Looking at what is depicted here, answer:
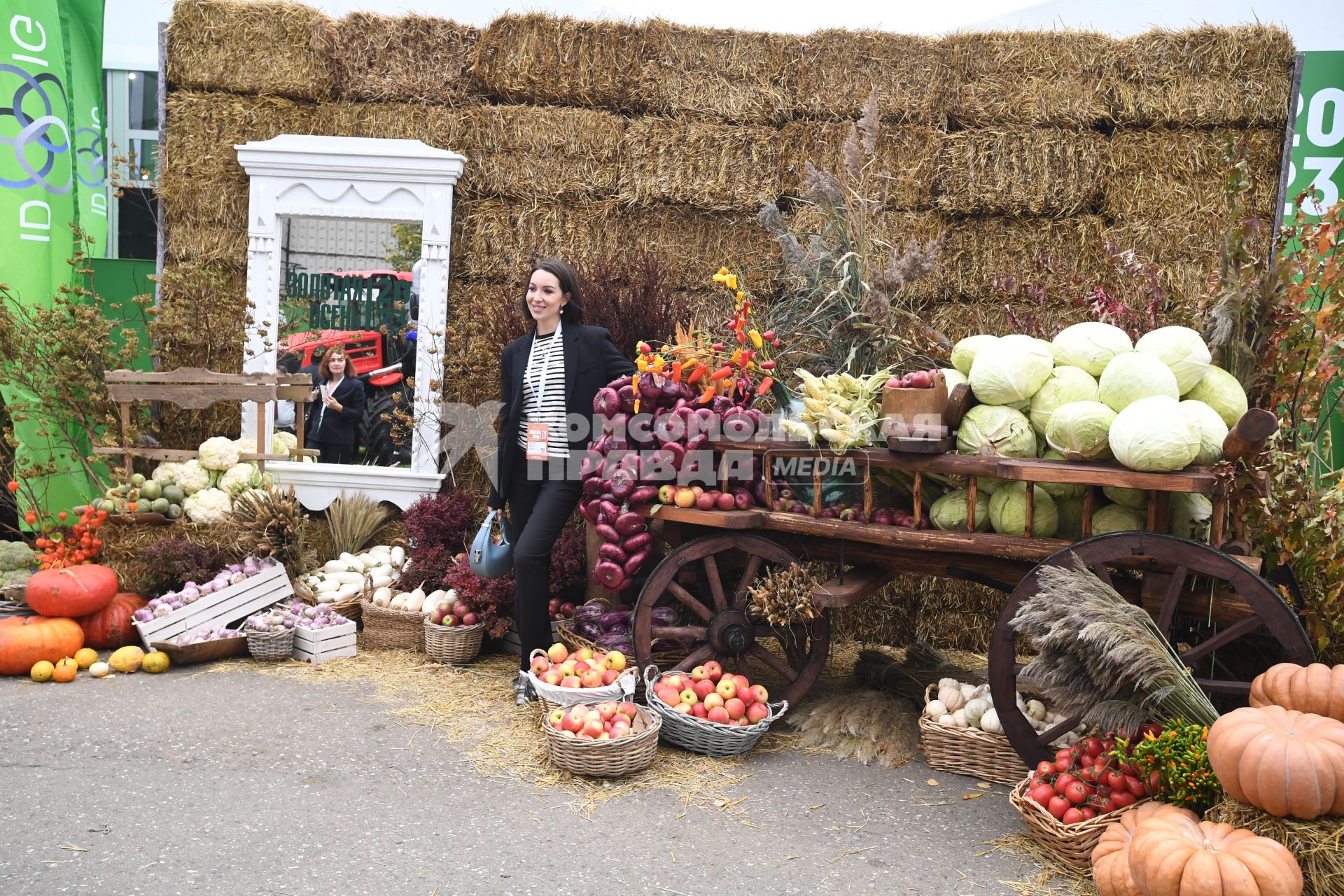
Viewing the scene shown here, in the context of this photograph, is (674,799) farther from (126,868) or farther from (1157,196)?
(1157,196)

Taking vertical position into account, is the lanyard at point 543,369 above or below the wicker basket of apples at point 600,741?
above

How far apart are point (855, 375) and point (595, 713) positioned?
2.04 metres

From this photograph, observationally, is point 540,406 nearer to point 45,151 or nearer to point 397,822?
point 397,822

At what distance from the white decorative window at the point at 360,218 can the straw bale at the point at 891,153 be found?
209 cm

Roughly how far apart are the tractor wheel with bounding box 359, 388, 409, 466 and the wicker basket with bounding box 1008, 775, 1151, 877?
454 cm

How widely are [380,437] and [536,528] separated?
95.3 inches

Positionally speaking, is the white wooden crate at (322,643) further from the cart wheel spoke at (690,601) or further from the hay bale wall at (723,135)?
the cart wheel spoke at (690,601)

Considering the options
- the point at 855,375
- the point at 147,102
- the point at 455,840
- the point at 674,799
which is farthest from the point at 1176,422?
the point at 147,102

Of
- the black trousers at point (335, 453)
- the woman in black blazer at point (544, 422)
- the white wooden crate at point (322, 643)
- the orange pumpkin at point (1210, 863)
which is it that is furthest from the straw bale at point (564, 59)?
the orange pumpkin at point (1210, 863)

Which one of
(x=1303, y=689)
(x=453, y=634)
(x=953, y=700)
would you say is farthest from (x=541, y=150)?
Result: (x=1303, y=689)

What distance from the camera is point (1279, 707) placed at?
294 centimetres

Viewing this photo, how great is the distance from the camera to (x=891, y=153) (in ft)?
20.0

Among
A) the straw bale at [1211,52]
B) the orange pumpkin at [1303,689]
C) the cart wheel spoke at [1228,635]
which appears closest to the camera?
the orange pumpkin at [1303,689]

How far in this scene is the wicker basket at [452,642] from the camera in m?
5.27
